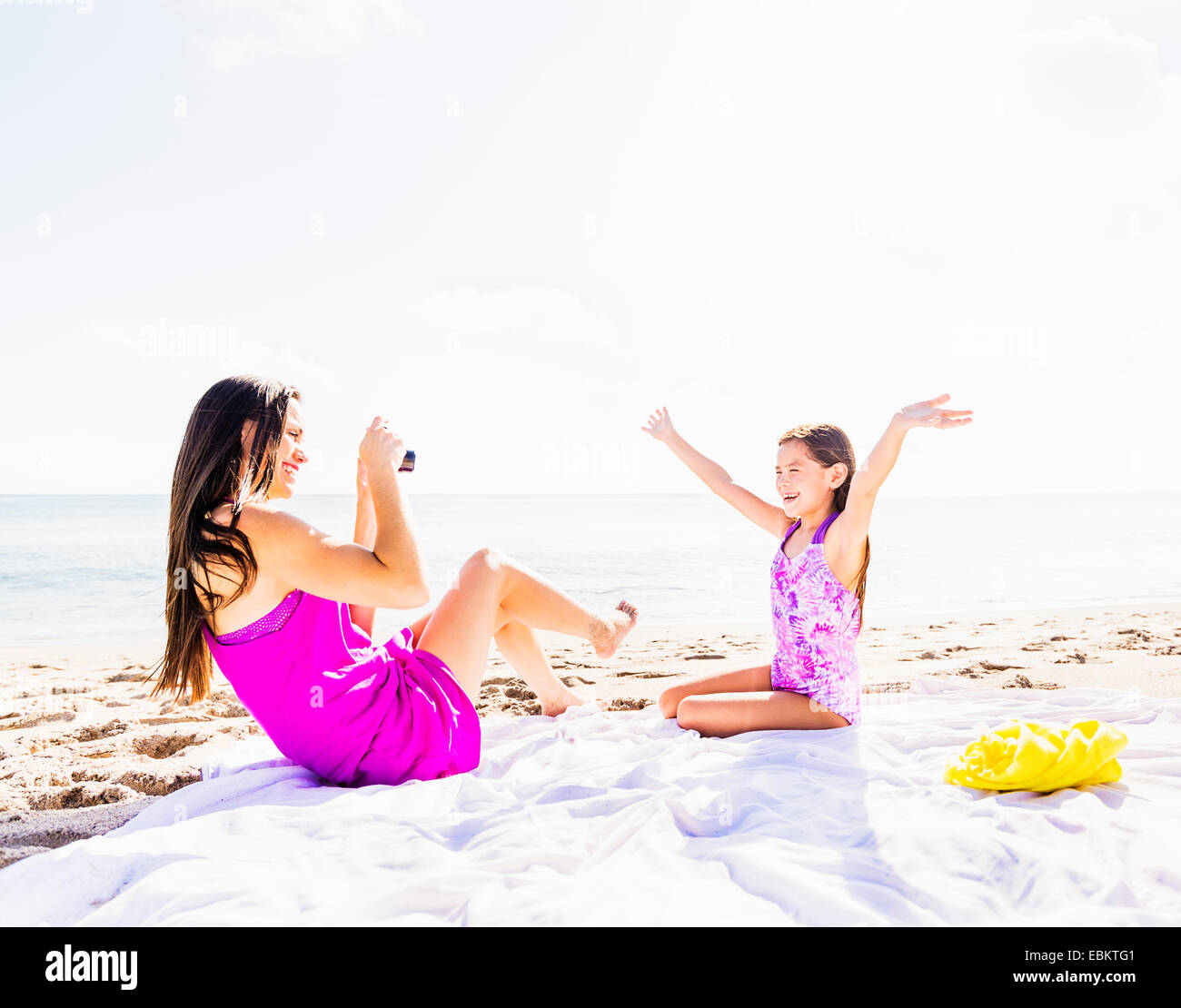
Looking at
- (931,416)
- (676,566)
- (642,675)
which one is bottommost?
(642,675)

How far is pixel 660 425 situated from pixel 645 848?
109 inches

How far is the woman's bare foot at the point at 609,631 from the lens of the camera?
3.79 m

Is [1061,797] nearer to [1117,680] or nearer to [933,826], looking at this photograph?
[933,826]

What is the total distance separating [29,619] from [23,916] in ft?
32.0

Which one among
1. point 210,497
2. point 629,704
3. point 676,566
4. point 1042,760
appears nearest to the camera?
point 1042,760

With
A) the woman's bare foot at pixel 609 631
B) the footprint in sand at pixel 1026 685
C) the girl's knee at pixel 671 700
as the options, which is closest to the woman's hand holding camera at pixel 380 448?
the woman's bare foot at pixel 609 631

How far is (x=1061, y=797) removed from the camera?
2518mm

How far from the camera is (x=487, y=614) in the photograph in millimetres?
3381

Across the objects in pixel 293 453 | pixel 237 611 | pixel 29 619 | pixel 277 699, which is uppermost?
pixel 293 453

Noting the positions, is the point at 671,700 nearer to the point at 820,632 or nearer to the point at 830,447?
the point at 820,632

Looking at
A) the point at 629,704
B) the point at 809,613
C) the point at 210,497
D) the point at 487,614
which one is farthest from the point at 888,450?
the point at 210,497

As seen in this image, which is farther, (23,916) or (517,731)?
(517,731)

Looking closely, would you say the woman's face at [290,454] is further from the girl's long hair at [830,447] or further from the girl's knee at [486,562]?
the girl's long hair at [830,447]
